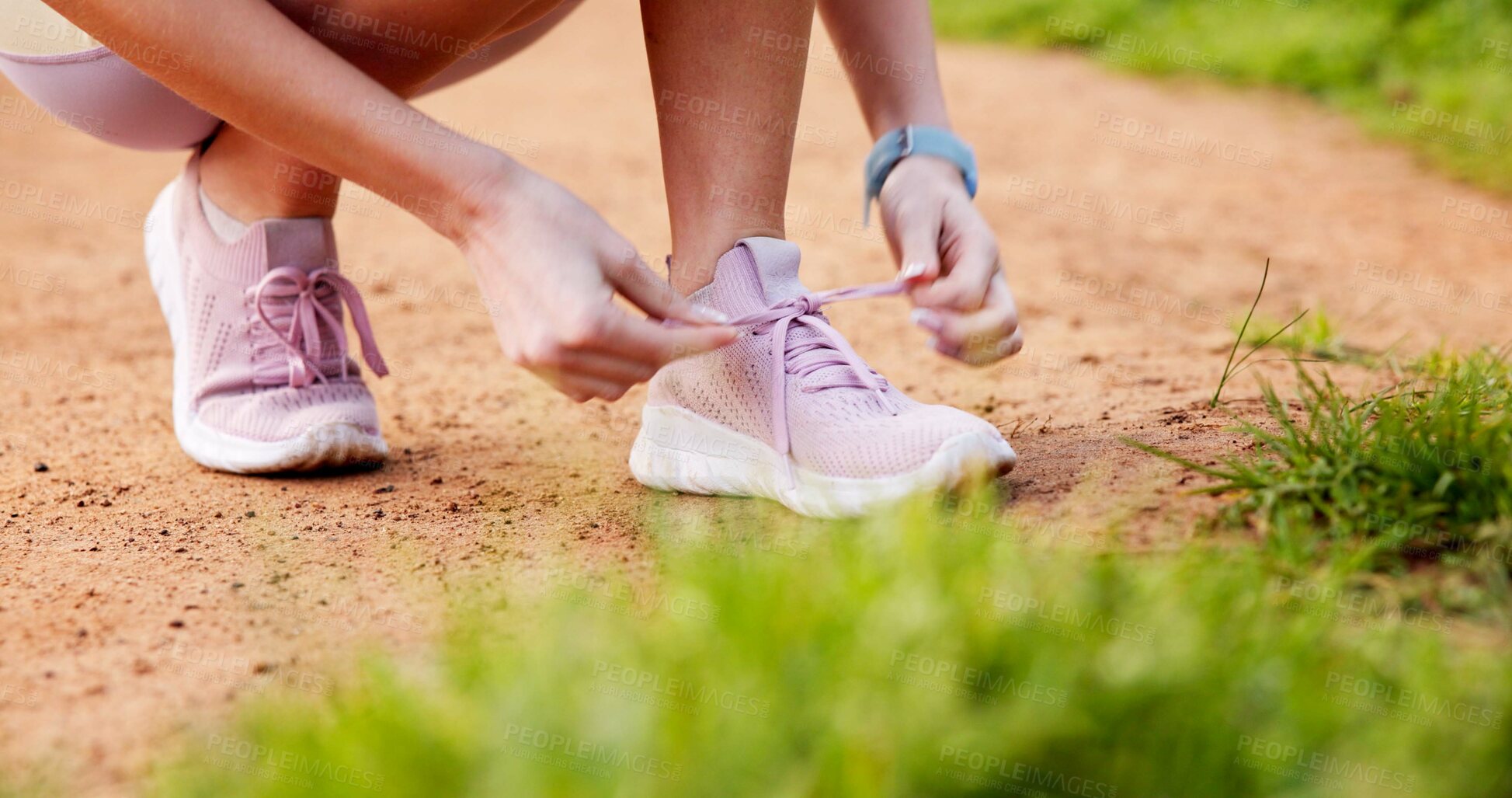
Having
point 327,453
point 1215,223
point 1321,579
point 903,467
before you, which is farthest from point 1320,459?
point 1215,223

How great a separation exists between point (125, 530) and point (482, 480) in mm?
485

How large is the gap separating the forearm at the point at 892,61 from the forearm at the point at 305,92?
69 cm

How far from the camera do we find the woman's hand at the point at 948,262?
139cm

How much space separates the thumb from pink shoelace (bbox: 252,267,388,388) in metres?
0.87

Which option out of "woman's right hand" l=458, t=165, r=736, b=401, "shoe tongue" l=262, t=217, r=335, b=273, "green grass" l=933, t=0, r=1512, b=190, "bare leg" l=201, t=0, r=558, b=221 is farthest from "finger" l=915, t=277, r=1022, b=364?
"green grass" l=933, t=0, r=1512, b=190

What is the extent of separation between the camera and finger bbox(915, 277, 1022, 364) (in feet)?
4.51

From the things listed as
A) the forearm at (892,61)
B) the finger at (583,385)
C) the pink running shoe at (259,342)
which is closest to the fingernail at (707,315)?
the finger at (583,385)

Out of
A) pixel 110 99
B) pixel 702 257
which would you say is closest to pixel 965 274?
pixel 702 257

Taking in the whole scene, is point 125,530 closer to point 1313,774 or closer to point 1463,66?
point 1313,774

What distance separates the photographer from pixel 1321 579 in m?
1.13

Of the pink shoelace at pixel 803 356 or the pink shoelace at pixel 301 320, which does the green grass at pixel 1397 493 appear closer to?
the pink shoelace at pixel 803 356

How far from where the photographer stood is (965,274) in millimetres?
1425

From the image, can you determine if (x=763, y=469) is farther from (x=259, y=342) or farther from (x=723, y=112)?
(x=259, y=342)

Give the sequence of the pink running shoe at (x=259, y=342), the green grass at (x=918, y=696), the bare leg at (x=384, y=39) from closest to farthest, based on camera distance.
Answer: the green grass at (x=918, y=696), the bare leg at (x=384, y=39), the pink running shoe at (x=259, y=342)
